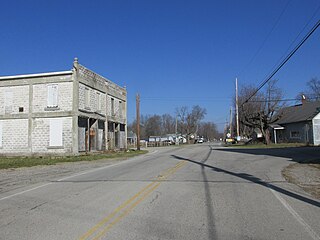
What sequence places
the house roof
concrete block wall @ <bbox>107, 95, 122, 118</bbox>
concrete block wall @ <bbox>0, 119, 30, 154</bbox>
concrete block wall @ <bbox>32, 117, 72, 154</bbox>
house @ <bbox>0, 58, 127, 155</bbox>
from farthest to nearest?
1. the house roof
2. concrete block wall @ <bbox>107, 95, 122, 118</bbox>
3. concrete block wall @ <bbox>0, 119, 30, 154</bbox>
4. house @ <bbox>0, 58, 127, 155</bbox>
5. concrete block wall @ <bbox>32, 117, 72, 154</bbox>

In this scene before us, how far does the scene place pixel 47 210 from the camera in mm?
7758

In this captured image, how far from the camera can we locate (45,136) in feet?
101

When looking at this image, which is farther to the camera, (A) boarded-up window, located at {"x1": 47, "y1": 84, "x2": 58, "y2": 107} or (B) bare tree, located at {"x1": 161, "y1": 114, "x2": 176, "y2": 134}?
Answer: (B) bare tree, located at {"x1": 161, "y1": 114, "x2": 176, "y2": 134}

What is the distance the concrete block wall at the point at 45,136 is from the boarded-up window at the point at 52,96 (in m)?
1.52

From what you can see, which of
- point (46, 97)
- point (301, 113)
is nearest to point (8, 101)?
point (46, 97)

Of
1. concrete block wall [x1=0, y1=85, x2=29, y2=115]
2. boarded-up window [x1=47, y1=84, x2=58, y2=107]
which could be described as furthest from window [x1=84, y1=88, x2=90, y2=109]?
concrete block wall [x1=0, y1=85, x2=29, y2=115]

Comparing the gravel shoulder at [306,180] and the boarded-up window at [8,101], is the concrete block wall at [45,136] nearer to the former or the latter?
the boarded-up window at [8,101]

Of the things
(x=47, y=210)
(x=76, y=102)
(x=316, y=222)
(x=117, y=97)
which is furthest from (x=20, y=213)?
(x=117, y=97)

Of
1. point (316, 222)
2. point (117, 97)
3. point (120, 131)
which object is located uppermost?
point (117, 97)

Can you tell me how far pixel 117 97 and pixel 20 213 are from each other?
34.8 m

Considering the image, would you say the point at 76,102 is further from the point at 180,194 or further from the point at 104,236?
the point at 104,236

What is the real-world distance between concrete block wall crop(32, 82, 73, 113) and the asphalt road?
1921 cm

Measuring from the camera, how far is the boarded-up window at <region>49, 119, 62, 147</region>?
1190 inches

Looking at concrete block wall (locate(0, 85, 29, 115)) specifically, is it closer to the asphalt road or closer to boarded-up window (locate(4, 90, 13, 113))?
boarded-up window (locate(4, 90, 13, 113))
